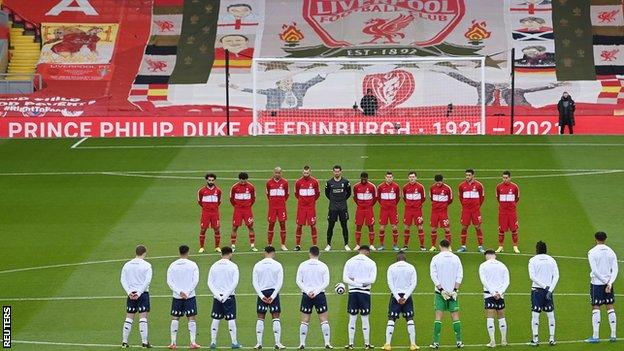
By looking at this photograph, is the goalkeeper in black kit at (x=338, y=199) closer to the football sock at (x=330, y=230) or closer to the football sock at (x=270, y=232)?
the football sock at (x=330, y=230)

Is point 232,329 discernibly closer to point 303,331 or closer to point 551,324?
point 303,331

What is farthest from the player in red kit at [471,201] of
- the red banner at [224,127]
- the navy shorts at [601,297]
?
the red banner at [224,127]

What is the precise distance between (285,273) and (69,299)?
4.87 meters

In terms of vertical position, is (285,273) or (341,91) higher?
(341,91)

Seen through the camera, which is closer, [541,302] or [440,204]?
[541,302]

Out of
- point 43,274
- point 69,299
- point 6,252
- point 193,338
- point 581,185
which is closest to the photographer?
point 193,338

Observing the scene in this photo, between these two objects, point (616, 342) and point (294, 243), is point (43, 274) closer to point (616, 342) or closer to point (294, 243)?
point (294, 243)

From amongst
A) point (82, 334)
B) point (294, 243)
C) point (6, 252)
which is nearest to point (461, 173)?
point (294, 243)

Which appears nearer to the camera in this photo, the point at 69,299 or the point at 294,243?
the point at 69,299

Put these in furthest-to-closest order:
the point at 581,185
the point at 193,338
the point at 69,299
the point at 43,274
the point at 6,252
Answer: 1. the point at 581,185
2. the point at 6,252
3. the point at 43,274
4. the point at 69,299
5. the point at 193,338

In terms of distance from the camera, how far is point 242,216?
3344 centimetres

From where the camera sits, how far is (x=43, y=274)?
3192 cm

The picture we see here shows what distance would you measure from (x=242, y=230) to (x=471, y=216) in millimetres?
6377

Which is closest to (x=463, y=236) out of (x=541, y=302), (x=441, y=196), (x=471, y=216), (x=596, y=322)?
(x=471, y=216)
